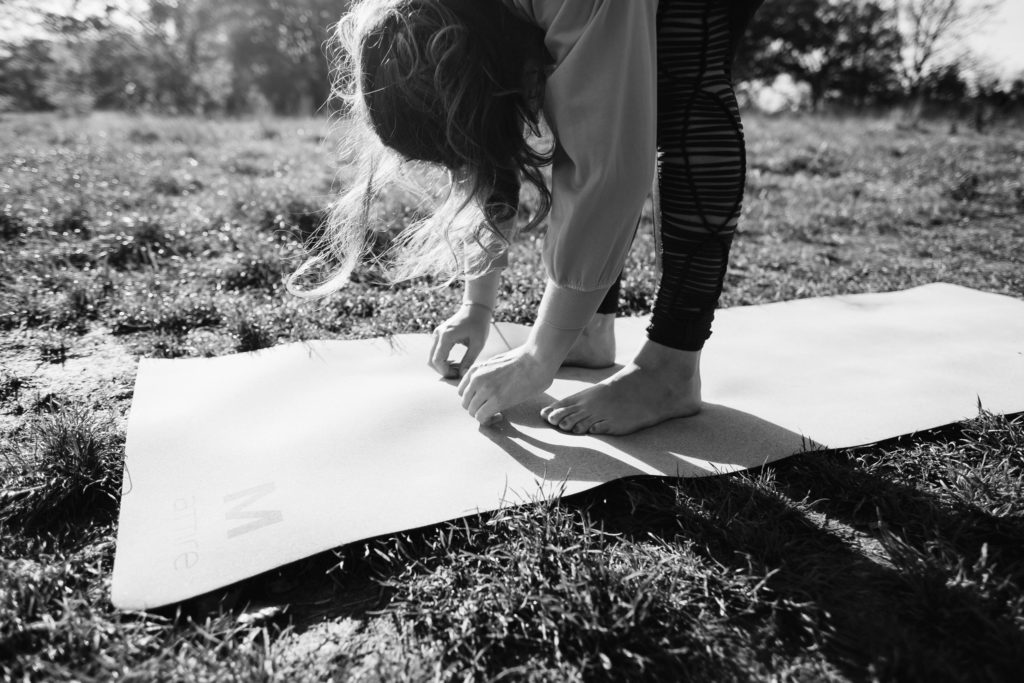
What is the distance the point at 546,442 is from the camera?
141cm

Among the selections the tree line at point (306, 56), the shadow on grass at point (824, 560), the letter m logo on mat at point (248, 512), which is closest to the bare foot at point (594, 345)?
the shadow on grass at point (824, 560)

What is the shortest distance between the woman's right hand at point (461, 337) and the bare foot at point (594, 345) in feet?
0.86

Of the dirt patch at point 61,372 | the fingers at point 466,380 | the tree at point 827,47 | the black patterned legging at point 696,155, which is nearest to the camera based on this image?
the black patterned legging at point 696,155

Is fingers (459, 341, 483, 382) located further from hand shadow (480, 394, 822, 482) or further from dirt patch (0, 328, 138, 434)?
dirt patch (0, 328, 138, 434)

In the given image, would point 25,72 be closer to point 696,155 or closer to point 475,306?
point 475,306

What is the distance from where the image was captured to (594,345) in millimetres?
1786

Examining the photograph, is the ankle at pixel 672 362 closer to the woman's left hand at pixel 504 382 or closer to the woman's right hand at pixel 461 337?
the woman's left hand at pixel 504 382

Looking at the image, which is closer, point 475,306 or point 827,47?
point 475,306

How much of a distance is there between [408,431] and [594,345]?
59 cm

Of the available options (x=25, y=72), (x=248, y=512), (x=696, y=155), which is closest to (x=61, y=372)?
(x=248, y=512)

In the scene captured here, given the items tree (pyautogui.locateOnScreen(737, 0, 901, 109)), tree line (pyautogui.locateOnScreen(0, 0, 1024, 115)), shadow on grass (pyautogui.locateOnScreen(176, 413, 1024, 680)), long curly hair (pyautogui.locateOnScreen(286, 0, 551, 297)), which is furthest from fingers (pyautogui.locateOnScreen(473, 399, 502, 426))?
tree (pyautogui.locateOnScreen(737, 0, 901, 109))

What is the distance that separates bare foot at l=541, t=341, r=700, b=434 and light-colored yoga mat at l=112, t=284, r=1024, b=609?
4cm

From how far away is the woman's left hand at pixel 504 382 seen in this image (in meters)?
1.32

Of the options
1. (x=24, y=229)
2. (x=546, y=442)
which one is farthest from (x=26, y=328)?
(x=546, y=442)
